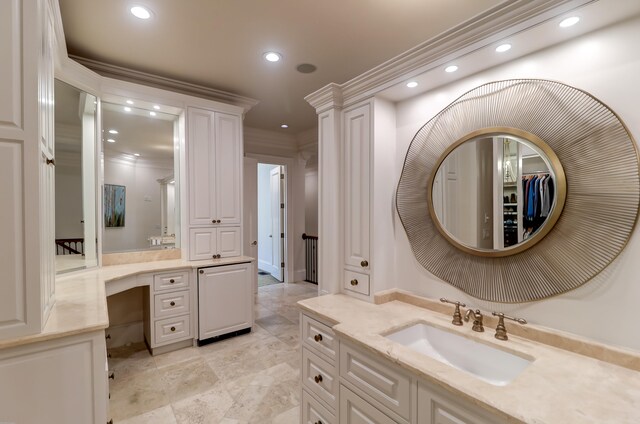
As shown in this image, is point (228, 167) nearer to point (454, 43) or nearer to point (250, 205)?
point (250, 205)

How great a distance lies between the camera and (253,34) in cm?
229

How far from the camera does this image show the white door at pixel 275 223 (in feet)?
19.3

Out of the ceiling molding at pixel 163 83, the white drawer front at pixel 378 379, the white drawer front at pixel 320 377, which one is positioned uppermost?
the ceiling molding at pixel 163 83

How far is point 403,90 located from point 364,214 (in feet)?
2.79

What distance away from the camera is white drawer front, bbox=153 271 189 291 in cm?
283

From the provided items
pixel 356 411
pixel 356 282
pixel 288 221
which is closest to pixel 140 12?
pixel 356 282

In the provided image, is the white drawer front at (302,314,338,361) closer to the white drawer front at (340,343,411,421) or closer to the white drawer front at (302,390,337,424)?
the white drawer front at (340,343,411,421)

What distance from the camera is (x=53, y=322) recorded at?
1.39 metres

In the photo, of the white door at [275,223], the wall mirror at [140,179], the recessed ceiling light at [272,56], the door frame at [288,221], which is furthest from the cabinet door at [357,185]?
the white door at [275,223]

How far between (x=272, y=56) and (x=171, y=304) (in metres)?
2.58

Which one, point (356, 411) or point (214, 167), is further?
point (214, 167)

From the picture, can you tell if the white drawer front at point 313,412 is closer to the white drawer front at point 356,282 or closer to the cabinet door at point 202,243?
the white drawer front at point 356,282

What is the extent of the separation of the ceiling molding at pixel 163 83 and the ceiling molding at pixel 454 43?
177 cm

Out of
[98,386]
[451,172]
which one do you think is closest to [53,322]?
[98,386]
